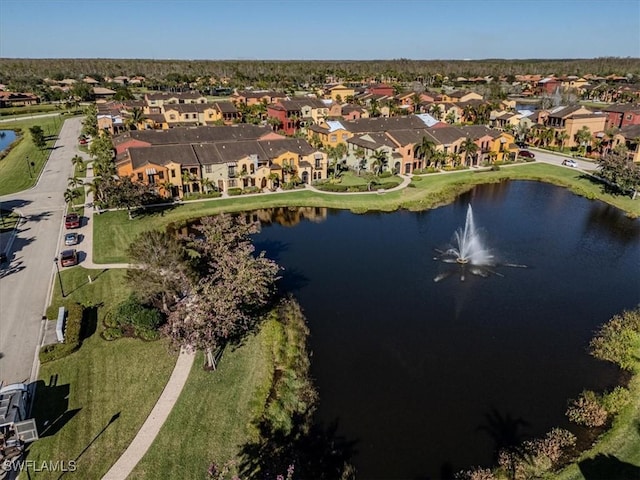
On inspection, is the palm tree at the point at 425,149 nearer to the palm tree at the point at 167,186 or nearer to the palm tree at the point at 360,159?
the palm tree at the point at 360,159

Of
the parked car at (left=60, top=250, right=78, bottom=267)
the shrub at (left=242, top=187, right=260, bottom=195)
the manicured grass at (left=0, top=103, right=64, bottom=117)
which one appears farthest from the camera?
the manicured grass at (left=0, top=103, right=64, bottom=117)

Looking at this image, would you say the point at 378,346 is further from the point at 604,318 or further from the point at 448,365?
the point at 604,318

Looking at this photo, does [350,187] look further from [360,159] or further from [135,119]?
[135,119]

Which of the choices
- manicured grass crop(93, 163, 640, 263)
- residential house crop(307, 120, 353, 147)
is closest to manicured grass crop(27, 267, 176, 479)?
manicured grass crop(93, 163, 640, 263)

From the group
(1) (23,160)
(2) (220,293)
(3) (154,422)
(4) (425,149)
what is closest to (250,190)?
(4) (425,149)

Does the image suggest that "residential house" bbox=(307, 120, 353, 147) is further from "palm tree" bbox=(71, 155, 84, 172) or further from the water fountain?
"palm tree" bbox=(71, 155, 84, 172)
